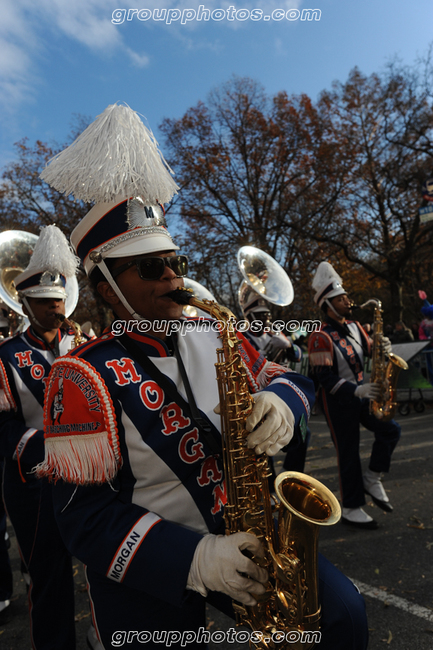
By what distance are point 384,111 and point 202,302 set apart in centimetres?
2051

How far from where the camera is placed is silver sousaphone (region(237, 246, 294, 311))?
6848mm

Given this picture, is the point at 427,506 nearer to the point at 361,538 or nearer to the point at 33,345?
the point at 361,538

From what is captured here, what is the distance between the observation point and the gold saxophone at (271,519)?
156 centimetres

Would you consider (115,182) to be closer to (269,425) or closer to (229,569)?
(269,425)

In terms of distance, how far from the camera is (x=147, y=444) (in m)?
1.71

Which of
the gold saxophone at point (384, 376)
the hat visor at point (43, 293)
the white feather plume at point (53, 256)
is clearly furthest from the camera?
the gold saxophone at point (384, 376)

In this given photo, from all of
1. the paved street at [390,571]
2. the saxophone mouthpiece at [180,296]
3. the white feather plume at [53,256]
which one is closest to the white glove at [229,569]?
the saxophone mouthpiece at [180,296]

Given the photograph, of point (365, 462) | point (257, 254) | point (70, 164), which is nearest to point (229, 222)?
point (257, 254)

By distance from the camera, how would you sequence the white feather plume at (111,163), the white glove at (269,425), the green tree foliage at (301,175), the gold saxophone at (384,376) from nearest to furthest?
the white glove at (269,425)
the white feather plume at (111,163)
the gold saxophone at (384,376)
the green tree foliage at (301,175)

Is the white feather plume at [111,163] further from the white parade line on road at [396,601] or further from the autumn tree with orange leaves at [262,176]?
the autumn tree with orange leaves at [262,176]

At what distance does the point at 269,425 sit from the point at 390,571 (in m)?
2.72

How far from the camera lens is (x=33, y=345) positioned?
11.3ft

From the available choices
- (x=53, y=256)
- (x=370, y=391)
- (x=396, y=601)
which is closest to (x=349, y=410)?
(x=370, y=391)

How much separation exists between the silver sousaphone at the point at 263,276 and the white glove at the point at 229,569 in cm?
526
